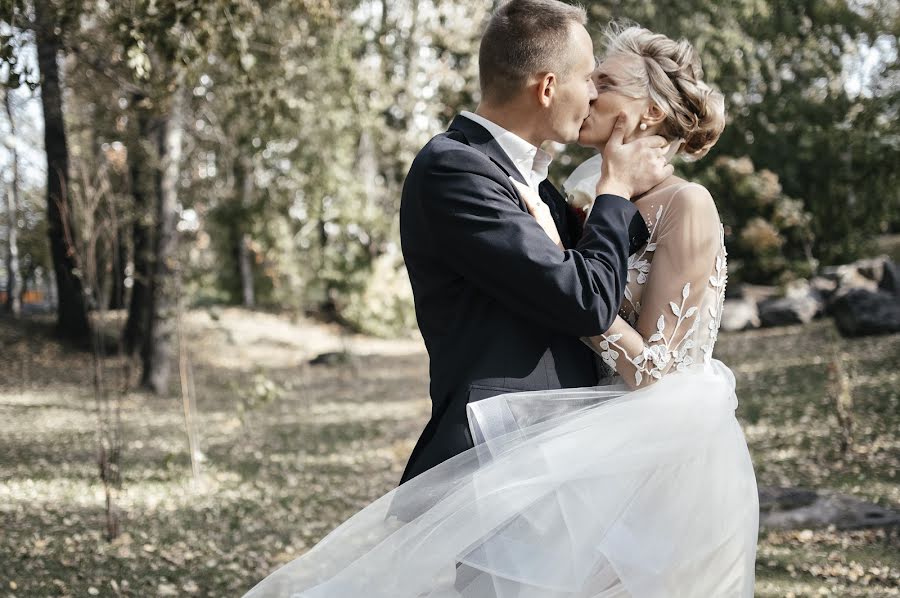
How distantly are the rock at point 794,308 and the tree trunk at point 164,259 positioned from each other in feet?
37.5

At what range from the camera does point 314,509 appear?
7770mm

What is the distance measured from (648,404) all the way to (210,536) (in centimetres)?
529

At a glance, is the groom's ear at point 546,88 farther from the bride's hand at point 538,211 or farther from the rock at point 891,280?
the rock at point 891,280

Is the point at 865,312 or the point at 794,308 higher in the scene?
the point at 865,312

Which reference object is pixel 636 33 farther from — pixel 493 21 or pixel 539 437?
pixel 539 437

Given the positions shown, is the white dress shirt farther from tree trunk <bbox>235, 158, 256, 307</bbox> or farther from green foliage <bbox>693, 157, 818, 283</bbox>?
tree trunk <bbox>235, 158, 256, 307</bbox>

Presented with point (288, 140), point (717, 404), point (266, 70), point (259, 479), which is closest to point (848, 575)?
point (717, 404)

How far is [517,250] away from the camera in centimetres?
203

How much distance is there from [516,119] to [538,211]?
0.25 metres

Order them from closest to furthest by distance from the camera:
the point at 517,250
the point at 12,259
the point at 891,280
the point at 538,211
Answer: the point at 517,250
the point at 538,211
the point at 891,280
the point at 12,259

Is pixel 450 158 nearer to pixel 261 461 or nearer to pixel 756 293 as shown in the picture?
pixel 261 461

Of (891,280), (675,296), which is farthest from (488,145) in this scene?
(891,280)

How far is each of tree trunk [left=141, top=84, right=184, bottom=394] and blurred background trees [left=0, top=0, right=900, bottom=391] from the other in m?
0.03

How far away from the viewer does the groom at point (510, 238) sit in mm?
2061
